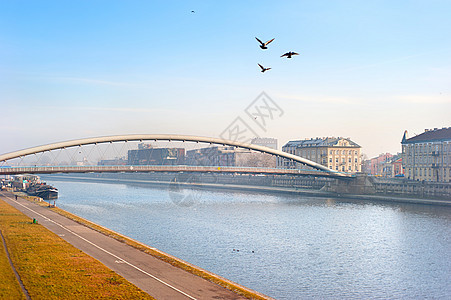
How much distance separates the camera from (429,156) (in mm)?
75438

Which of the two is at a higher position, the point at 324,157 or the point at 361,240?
the point at 324,157

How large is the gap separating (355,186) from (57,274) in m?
70.5

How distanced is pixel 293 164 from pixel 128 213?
90885 mm

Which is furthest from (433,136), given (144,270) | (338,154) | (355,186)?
(144,270)

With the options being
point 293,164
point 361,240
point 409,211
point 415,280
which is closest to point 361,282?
point 415,280

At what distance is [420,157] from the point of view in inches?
3068

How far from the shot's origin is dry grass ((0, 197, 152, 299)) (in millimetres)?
17766

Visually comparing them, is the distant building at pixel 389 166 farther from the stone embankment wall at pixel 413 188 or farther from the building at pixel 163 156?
the building at pixel 163 156

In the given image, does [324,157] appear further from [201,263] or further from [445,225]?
[201,263]

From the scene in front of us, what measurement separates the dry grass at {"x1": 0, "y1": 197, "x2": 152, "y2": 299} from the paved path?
605mm

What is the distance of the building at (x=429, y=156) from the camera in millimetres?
71938

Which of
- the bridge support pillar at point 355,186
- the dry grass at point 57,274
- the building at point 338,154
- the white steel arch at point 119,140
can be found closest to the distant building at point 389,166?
the building at point 338,154

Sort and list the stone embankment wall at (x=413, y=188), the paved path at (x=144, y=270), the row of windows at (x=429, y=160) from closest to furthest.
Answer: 1. the paved path at (x=144, y=270)
2. the stone embankment wall at (x=413, y=188)
3. the row of windows at (x=429, y=160)

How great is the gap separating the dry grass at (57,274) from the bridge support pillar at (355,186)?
207ft
